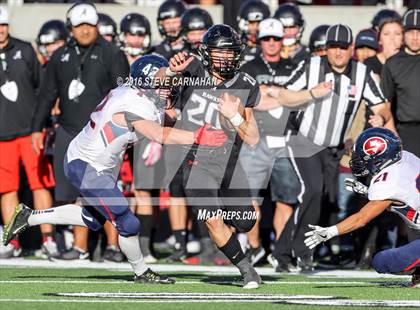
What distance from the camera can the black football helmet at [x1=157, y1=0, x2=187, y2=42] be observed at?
38.8 feet

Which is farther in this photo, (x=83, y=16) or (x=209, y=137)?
(x=83, y=16)

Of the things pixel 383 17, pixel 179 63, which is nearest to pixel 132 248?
pixel 179 63

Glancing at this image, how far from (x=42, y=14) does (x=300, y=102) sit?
4.75 metres

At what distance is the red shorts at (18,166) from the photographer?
11484mm

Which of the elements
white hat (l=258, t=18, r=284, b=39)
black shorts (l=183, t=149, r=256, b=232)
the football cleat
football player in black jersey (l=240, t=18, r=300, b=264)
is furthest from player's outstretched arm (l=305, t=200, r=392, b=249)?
white hat (l=258, t=18, r=284, b=39)

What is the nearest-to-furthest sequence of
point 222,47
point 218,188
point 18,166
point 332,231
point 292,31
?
point 332,231 < point 222,47 < point 218,188 < point 18,166 < point 292,31

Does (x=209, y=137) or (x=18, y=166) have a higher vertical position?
(x=209, y=137)

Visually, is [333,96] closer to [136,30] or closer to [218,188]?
[218,188]

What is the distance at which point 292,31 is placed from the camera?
1166 centimetres

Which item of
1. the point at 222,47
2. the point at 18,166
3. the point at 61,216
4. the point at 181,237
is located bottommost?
the point at 181,237

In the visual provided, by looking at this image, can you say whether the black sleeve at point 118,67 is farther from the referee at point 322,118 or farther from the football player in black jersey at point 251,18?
the referee at point 322,118

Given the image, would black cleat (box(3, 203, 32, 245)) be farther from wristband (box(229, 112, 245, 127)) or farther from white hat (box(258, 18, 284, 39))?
white hat (box(258, 18, 284, 39))

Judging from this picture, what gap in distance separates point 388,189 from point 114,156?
1952 mm

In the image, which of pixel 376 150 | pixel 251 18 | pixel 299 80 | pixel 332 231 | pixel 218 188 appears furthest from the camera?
pixel 251 18
